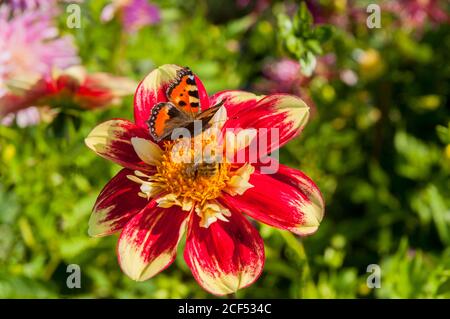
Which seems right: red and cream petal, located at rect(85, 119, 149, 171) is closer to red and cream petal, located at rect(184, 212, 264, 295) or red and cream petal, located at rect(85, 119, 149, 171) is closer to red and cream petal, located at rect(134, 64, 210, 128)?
red and cream petal, located at rect(134, 64, 210, 128)

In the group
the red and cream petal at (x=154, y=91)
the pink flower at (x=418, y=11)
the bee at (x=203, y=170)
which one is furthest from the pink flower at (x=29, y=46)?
the pink flower at (x=418, y=11)

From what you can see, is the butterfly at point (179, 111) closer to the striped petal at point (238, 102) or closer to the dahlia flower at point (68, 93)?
the striped petal at point (238, 102)

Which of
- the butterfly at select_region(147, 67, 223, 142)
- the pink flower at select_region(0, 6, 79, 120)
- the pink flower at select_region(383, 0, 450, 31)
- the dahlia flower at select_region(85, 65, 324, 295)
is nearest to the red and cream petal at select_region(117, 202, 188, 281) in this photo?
the dahlia flower at select_region(85, 65, 324, 295)

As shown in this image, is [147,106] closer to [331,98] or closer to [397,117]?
[331,98]

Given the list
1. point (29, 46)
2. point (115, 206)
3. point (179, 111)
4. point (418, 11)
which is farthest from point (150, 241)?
point (418, 11)

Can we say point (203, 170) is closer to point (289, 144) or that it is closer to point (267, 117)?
point (267, 117)
